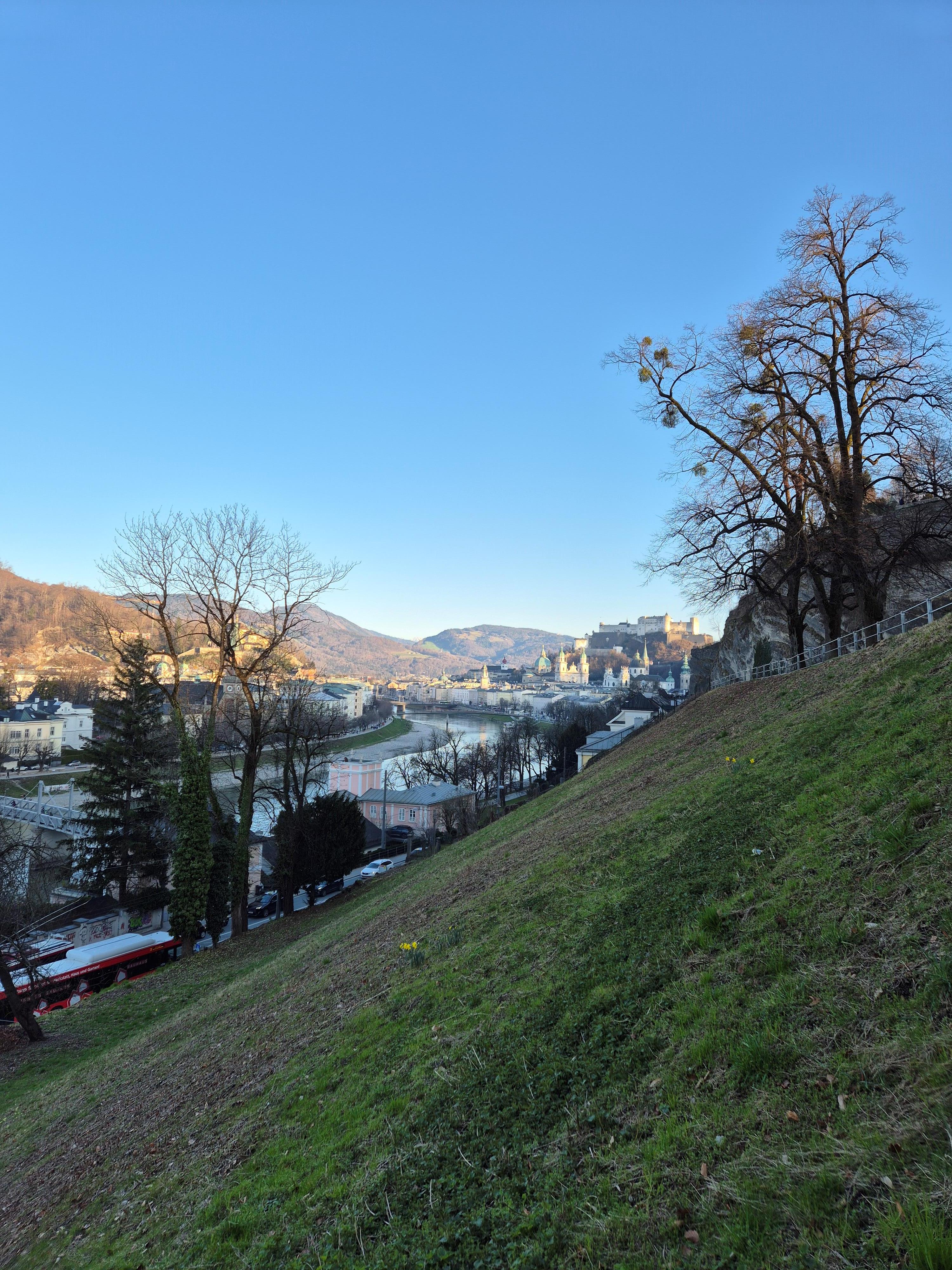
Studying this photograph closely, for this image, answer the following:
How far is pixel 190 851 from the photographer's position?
2002cm

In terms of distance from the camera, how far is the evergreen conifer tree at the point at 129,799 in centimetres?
2692

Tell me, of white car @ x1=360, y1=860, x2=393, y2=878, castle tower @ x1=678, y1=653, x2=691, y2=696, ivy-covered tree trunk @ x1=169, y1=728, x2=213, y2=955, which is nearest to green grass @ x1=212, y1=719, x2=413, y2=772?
white car @ x1=360, y1=860, x2=393, y2=878

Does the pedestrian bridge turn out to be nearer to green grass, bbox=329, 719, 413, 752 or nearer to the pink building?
the pink building

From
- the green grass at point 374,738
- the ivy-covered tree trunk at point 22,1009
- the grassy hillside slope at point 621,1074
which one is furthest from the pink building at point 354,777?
the grassy hillside slope at point 621,1074

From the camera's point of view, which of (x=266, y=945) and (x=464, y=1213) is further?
(x=266, y=945)

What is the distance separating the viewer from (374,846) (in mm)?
47438

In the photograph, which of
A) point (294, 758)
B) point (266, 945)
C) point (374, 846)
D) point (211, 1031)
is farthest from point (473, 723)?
point (211, 1031)

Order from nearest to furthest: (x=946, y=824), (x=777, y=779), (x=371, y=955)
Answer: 1. (x=946, y=824)
2. (x=777, y=779)
3. (x=371, y=955)

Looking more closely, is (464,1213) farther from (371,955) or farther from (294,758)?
(294,758)

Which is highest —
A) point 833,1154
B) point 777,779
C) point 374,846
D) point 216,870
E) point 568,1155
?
point 777,779

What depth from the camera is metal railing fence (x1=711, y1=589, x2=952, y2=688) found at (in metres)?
12.0

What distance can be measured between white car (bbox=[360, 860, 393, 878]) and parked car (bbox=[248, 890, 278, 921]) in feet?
16.7

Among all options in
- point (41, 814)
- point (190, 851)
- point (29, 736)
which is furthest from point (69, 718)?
point (190, 851)

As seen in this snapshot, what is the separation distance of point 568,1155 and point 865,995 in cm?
184
